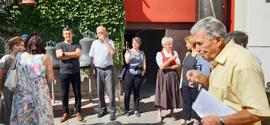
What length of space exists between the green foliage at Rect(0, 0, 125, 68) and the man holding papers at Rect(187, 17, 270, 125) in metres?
7.85

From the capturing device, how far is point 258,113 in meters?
2.66

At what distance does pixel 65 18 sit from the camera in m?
10.6

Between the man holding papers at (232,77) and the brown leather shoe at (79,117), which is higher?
the man holding papers at (232,77)

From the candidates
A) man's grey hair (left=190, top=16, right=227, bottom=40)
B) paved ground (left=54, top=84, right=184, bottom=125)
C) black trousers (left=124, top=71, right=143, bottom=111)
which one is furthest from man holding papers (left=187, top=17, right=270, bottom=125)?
black trousers (left=124, top=71, right=143, bottom=111)

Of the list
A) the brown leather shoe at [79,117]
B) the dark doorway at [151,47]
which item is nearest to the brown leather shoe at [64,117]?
the brown leather shoe at [79,117]

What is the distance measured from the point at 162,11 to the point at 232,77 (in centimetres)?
845

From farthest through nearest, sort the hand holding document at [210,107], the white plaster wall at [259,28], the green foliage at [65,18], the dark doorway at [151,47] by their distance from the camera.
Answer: the dark doorway at [151,47], the green foliage at [65,18], the white plaster wall at [259,28], the hand holding document at [210,107]

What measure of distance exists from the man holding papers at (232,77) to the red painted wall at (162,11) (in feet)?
26.9

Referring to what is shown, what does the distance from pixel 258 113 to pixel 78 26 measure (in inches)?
330

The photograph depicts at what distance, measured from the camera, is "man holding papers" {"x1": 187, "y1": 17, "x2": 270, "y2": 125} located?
268 cm

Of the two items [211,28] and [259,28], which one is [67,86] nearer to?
[259,28]

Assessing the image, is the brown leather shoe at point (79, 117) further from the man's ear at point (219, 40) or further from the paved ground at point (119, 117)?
the man's ear at point (219, 40)

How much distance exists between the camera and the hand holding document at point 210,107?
9.24ft

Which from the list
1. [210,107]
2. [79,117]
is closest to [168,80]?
[79,117]
